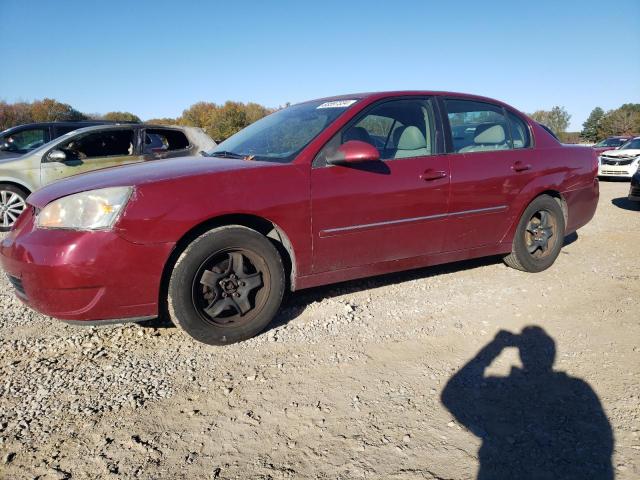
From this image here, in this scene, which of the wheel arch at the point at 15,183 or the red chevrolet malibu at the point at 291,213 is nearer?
the red chevrolet malibu at the point at 291,213

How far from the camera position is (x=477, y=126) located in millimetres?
4148

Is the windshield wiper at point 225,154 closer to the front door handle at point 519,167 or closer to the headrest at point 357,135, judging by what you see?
the headrest at point 357,135

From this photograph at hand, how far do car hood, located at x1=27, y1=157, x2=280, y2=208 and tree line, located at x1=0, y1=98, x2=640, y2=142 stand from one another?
34.7 metres

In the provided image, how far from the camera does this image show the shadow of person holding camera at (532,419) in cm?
190

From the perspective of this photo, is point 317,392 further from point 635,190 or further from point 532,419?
point 635,190

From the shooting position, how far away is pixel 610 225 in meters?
6.99

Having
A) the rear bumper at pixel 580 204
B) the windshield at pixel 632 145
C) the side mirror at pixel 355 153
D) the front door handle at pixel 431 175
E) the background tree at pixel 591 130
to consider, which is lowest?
the rear bumper at pixel 580 204

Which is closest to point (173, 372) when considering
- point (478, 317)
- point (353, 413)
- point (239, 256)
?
point (239, 256)

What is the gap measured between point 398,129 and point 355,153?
805 mm

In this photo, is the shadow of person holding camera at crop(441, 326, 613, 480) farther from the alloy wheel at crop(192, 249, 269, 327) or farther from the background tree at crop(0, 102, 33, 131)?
the background tree at crop(0, 102, 33, 131)

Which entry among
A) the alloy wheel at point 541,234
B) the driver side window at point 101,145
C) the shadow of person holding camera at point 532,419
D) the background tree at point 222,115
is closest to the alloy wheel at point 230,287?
the shadow of person holding camera at point 532,419

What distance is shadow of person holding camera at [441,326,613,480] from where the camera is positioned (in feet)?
6.25

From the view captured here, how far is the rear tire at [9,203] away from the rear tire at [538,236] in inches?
251

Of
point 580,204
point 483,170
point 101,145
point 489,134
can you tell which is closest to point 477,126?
point 489,134
